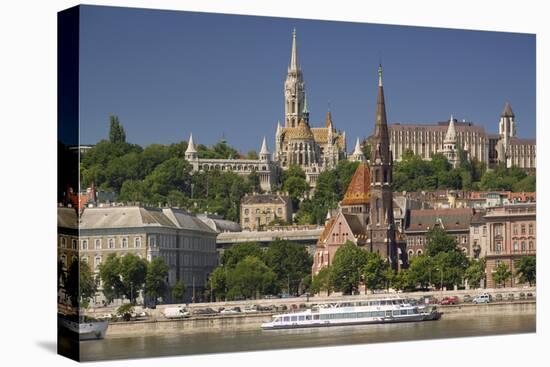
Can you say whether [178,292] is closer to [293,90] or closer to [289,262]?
[293,90]

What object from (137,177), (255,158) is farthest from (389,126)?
(137,177)

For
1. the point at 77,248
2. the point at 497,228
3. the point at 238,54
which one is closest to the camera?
the point at 77,248

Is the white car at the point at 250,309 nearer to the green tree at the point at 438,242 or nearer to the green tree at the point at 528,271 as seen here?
→ the green tree at the point at 438,242

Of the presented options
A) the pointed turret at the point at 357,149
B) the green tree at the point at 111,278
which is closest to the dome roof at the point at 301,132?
the pointed turret at the point at 357,149

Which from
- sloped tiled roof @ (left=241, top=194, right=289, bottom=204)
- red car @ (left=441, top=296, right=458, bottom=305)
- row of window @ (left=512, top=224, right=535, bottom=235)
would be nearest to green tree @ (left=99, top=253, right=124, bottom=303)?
sloped tiled roof @ (left=241, top=194, right=289, bottom=204)


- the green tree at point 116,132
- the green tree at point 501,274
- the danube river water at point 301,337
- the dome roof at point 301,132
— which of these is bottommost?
the danube river water at point 301,337

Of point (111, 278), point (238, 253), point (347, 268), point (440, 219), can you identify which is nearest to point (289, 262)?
point (347, 268)

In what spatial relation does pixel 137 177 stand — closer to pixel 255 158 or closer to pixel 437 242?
pixel 255 158
